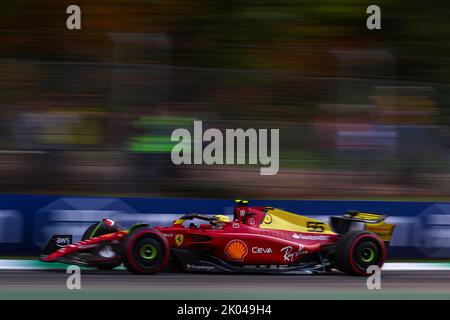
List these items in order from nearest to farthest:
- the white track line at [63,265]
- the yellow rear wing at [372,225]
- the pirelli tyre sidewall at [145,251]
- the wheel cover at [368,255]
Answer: the pirelli tyre sidewall at [145,251], the wheel cover at [368,255], the yellow rear wing at [372,225], the white track line at [63,265]

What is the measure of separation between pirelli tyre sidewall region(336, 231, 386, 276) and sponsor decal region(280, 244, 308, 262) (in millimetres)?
362

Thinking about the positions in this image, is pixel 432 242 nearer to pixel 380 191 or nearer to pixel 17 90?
pixel 380 191

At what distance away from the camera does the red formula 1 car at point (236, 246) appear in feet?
23.1

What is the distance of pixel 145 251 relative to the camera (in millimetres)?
7031

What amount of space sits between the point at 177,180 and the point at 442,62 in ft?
21.0

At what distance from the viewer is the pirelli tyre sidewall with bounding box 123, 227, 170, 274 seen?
6.91 metres

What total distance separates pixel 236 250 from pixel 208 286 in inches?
27.2

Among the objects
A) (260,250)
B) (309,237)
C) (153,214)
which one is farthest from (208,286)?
(153,214)

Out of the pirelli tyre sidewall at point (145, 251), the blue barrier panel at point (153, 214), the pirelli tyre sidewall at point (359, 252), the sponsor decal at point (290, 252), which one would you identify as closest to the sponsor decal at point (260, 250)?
the sponsor decal at point (290, 252)

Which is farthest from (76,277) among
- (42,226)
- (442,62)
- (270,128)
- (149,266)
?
(442,62)

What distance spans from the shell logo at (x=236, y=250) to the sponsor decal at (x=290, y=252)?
15.3 inches

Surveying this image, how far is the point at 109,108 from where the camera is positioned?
9992 mm

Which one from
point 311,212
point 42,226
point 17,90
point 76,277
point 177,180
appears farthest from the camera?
point 17,90

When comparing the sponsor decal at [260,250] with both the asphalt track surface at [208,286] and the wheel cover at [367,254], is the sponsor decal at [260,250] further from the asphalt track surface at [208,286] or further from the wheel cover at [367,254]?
the wheel cover at [367,254]
